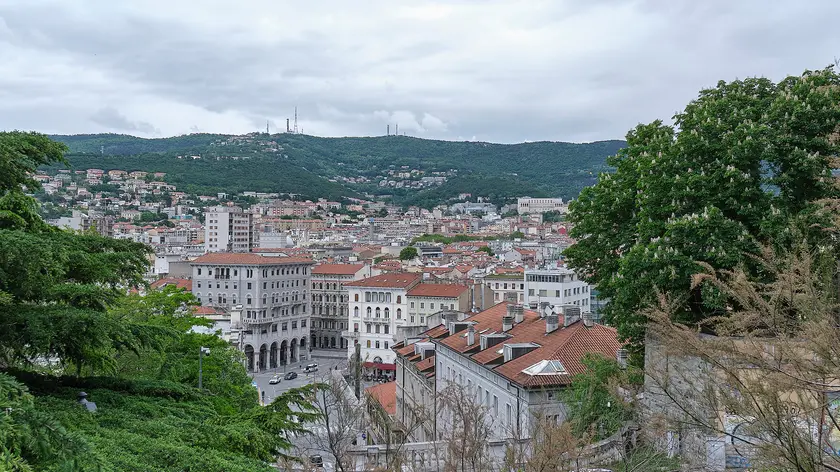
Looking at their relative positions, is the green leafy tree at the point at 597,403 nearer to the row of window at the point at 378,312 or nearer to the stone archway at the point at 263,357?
the row of window at the point at 378,312

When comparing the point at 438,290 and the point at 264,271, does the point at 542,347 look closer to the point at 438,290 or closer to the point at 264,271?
the point at 438,290

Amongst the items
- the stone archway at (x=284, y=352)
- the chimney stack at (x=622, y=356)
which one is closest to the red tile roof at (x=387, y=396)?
the chimney stack at (x=622, y=356)

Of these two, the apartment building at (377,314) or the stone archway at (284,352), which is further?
the stone archway at (284,352)

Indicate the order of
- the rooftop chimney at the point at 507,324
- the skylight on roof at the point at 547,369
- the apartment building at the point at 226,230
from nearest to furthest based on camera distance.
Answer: the skylight on roof at the point at 547,369
the rooftop chimney at the point at 507,324
the apartment building at the point at 226,230

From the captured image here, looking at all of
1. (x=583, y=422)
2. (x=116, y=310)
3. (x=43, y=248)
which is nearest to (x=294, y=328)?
(x=116, y=310)

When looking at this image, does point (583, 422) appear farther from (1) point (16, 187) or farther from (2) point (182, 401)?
(1) point (16, 187)
